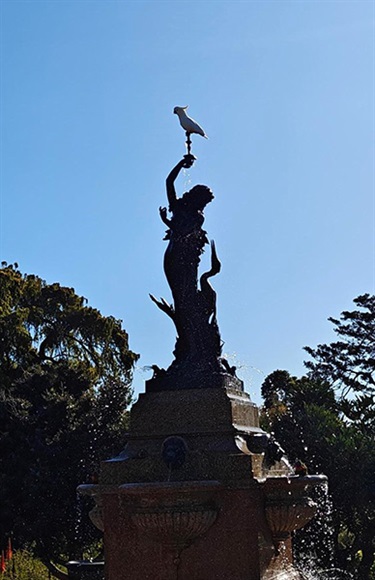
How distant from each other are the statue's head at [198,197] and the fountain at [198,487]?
1306 mm

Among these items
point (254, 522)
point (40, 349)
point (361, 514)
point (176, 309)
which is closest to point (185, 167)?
point (176, 309)

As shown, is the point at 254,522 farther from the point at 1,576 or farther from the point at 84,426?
the point at 84,426

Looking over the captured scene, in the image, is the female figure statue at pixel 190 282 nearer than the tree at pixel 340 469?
Yes

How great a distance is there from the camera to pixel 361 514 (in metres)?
20.2

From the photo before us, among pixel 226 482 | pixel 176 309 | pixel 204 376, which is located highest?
pixel 176 309

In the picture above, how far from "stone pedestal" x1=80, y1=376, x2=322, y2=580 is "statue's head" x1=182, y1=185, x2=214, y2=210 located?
2.15 metres

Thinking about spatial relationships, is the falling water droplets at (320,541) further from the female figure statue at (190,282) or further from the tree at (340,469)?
the female figure statue at (190,282)

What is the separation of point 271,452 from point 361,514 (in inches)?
494

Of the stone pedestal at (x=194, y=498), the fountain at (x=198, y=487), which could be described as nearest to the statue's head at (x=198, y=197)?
the fountain at (x=198, y=487)

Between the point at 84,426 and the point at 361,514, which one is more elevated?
the point at 84,426

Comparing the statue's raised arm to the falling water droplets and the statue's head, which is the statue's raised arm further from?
the falling water droplets

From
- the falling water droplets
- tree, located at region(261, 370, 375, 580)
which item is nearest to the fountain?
the falling water droplets

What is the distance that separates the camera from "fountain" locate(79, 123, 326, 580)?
7.62 m

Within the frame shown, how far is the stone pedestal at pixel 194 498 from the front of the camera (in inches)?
298
